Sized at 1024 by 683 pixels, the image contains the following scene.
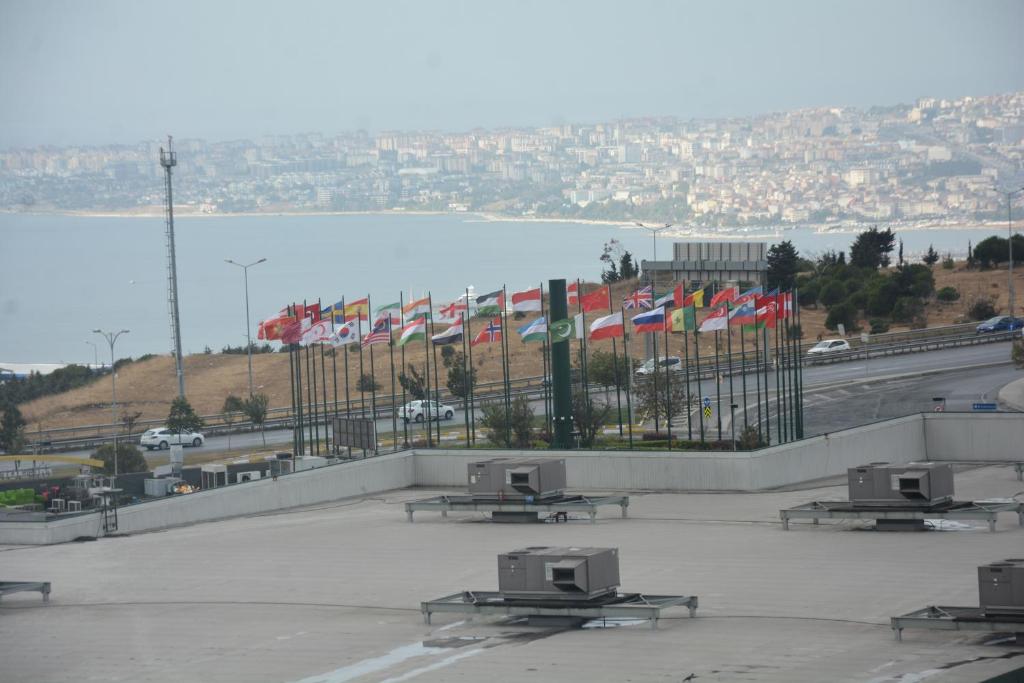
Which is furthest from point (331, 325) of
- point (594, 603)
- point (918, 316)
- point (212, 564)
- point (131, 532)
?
point (918, 316)

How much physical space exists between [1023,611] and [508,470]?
15069mm

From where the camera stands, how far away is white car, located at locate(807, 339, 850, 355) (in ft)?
277

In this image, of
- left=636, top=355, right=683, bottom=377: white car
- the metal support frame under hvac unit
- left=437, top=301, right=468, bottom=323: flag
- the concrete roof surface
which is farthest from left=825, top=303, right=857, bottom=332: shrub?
the metal support frame under hvac unit

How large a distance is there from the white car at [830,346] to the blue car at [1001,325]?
918cm

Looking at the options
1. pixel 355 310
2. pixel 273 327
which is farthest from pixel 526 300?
pixel 273 327

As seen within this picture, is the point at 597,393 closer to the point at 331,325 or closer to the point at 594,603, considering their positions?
the point at 331,325

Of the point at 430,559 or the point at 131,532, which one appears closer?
the point at 430,559

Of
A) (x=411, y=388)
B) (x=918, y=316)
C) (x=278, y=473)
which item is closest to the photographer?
(x=278, y=473)

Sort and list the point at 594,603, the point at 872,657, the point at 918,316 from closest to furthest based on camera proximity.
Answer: the point at 872,657 → the point at 594,603 → the point at 918,316

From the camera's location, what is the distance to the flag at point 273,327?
52931mm

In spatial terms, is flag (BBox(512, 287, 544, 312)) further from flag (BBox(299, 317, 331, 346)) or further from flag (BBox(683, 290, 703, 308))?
flag (BBox(299, 317, 331, 346))

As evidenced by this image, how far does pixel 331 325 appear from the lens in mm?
51031

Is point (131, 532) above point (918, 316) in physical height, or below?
below

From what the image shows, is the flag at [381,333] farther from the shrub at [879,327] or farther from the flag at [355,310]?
the shrub at [879,327]
